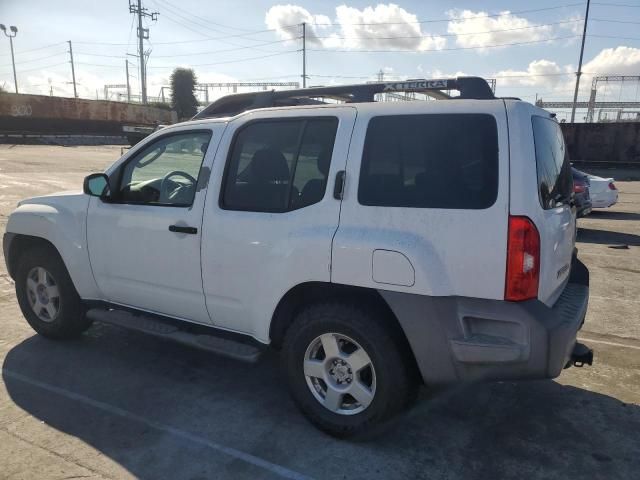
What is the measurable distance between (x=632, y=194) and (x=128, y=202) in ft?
63.6

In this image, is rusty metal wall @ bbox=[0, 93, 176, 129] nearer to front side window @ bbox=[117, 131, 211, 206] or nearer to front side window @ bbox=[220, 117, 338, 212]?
front side window @ bbox=[117, 131, 211, 206]

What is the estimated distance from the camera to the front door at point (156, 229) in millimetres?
Answer: 3518

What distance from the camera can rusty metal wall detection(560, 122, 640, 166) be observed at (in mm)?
25688

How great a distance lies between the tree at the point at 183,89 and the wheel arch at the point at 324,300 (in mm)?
64869

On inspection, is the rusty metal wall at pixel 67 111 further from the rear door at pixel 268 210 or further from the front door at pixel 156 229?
the rear door at pixel 268 210

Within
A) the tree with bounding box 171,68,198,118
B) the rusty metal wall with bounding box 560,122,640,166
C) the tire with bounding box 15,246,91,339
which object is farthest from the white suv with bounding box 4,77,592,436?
the tree with bounding box 171,68,198,118

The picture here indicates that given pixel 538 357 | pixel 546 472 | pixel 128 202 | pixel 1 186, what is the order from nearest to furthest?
pixel 538 357, pixel 546 472, pixel 128 202, pixel 1 186

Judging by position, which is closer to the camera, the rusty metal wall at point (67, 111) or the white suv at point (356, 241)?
the white suv at point (356, 241)

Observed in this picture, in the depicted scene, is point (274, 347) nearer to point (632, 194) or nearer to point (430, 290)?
point (430, 290)

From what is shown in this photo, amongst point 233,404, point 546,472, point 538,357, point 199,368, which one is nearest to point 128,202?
point 199,368

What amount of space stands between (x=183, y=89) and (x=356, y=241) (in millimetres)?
67044

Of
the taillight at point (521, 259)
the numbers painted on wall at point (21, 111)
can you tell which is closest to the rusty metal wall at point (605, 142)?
the taillight at point (521, 259)

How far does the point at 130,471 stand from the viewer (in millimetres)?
2805

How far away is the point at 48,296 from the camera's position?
451cm
